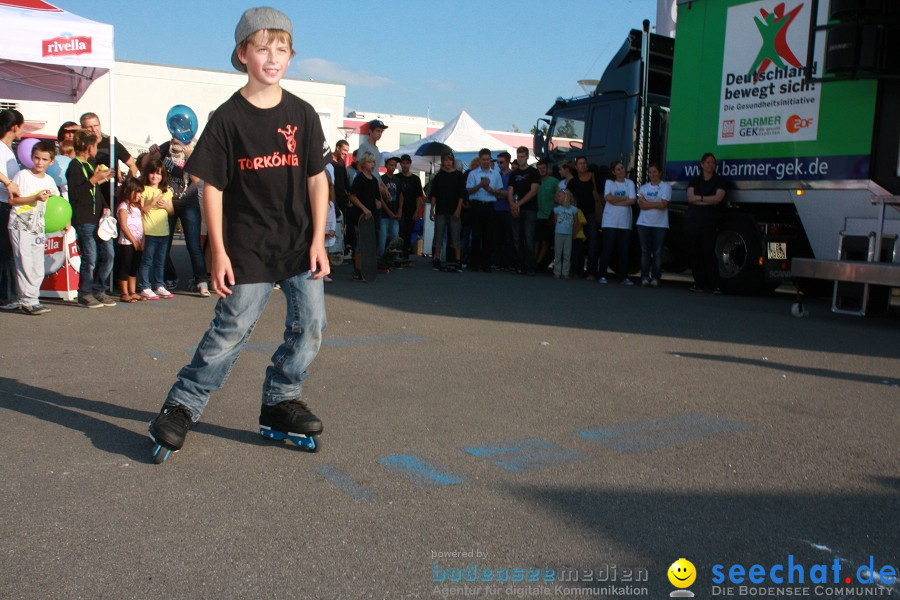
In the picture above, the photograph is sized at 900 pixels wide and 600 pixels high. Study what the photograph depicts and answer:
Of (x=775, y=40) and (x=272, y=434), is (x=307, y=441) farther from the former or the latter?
(x=775, y=40)

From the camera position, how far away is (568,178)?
13.4 metres

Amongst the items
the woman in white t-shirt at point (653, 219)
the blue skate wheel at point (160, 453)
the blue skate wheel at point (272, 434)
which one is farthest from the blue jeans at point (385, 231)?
the blue skate wheel at point (160, 453)

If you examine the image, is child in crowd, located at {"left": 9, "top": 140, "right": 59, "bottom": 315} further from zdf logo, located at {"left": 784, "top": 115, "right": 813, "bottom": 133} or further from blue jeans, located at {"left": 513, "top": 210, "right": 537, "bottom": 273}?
zdf logo, located at {"left": 784, "top": 115, "right": 813, "bottom": 133}

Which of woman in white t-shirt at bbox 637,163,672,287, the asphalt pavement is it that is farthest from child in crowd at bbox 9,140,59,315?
woman in white t-shirt at bbox 637,163,672,287

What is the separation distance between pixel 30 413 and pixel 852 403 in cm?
476

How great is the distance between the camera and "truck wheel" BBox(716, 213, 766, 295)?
1092cm

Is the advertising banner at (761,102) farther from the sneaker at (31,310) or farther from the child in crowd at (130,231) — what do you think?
the sneaker at (31,310)

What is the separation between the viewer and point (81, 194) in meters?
8.45

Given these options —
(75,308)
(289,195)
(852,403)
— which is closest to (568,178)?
(75,308)

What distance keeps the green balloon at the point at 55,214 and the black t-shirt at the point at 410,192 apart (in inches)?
273

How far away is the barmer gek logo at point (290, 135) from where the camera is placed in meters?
3.75

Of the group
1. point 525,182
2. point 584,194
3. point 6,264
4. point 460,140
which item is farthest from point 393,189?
point 460,140

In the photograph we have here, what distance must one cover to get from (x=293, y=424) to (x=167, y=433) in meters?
0.55

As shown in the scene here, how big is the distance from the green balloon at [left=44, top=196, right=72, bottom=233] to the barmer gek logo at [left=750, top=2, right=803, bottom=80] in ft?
27.0
